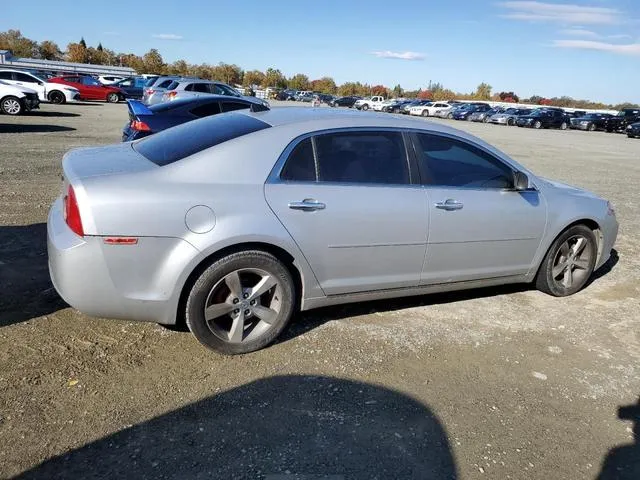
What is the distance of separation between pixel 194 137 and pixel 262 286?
4.14 ft

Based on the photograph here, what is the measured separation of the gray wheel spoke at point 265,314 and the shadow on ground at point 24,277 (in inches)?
63.6

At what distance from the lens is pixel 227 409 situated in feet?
10.0

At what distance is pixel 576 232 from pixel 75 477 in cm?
454

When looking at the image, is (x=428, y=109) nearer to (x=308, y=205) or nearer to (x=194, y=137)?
(x=194, y=137)

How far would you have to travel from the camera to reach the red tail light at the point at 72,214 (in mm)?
3184

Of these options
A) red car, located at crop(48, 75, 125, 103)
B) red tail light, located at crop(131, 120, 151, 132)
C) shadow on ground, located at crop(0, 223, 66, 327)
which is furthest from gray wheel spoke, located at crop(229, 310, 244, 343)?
red car, located at crop(48, 75, 125, 103)

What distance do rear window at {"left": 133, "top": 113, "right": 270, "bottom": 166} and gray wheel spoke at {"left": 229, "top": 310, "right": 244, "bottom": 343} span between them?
1.15 metres

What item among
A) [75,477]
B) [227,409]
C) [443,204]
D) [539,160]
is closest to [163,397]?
[227,409]

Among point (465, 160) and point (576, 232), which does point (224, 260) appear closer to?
point (465, 160)

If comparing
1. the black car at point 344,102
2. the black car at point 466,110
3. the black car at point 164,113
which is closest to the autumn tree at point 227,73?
the black car at point 344,102

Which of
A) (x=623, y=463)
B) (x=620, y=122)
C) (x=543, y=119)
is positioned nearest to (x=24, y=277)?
(x=623, y=463)

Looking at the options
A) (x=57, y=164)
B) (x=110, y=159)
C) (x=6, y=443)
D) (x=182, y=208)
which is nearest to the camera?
(x=6, y=443)

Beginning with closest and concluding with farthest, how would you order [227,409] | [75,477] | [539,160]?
1. [75,477]
2. [227,409]
3. [539,160]

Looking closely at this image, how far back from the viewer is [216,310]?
3514 millimetres
